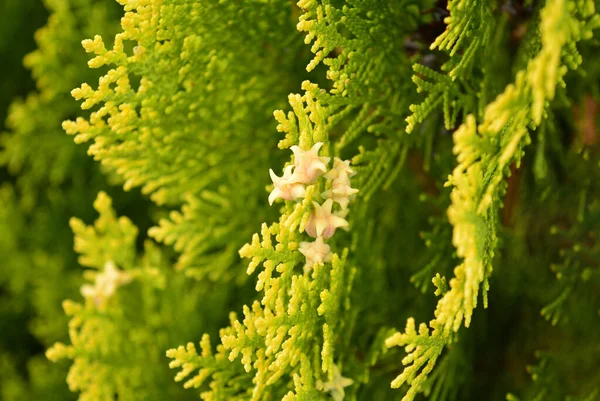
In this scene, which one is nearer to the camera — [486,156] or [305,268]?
[486,156]

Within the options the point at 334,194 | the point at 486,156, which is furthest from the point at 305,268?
the point at 486,156

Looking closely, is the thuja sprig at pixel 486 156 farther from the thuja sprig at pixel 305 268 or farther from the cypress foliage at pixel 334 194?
the thuja sprig at pixel 305 268

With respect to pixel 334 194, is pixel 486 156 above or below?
below

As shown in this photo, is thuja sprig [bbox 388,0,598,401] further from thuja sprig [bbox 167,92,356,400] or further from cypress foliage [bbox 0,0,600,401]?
thuja sprig [bbox 167,92,356,400]

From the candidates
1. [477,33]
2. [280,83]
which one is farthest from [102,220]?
[477,33]

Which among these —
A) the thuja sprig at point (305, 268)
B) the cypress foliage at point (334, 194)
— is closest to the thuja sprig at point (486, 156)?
the cypress foliage at point (334, 194)

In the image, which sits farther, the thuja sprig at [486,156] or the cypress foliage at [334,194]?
A: the cypress foliage at [334,194]

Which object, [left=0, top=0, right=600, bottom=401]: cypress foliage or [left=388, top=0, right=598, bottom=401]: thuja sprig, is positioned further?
[left=0, top=0, right=600, bottom=401]: cypress foliage

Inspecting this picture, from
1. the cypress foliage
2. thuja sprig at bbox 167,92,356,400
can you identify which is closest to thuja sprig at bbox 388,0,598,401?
the cypress foliage

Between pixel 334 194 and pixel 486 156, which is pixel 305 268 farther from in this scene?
pixel 486 156

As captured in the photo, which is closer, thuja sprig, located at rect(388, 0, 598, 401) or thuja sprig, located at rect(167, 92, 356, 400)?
thuja sprig, located at rect(388, 0, 598, 401)

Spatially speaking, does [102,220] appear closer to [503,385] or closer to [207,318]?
[207,318]
